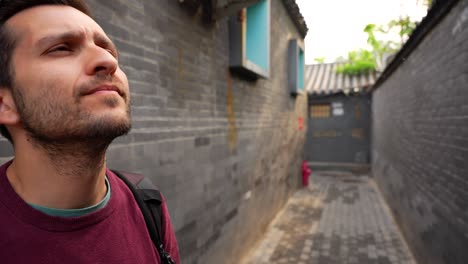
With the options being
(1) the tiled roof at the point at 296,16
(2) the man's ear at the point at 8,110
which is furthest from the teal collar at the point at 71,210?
(1) the tiled roof at the point at 296,16

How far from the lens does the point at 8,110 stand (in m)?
1.11

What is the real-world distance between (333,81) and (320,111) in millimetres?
1850

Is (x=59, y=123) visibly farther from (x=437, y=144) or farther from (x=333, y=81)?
(x=333, y=81)

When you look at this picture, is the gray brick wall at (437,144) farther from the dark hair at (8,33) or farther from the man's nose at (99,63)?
the dark hair at (8,33)

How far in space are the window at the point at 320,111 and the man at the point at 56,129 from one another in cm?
1482

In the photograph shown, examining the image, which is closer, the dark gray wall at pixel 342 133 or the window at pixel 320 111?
the dark gray wall at pixel 342 133

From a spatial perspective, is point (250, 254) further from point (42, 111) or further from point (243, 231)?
point (42, 111)

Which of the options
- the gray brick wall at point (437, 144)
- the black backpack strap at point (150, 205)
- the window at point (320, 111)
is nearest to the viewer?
the black backpack strap at point (150, 205)

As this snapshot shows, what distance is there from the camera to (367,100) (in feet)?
47.8

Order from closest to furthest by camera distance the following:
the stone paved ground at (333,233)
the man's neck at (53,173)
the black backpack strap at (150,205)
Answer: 1. the man's neck at (53,173)
2. the black backpack strap at (150,205)
3. the stone paved ground at (333,233)

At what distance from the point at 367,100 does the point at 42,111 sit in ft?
49.6

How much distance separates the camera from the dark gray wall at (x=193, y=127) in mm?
2525

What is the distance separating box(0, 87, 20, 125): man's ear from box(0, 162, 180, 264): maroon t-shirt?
22 centimetres

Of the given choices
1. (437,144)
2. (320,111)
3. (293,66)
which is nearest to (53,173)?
(437,144)
